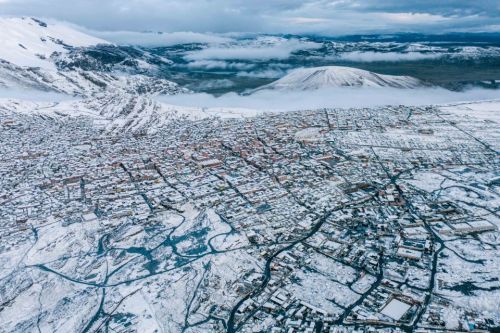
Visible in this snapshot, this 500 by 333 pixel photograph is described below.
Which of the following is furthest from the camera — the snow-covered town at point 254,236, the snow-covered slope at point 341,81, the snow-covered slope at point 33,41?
the snow-covered slope at point 33,41

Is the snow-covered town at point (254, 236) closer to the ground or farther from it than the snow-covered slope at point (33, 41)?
closer to the ground

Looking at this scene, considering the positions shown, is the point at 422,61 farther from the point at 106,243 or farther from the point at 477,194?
the point at 106,243

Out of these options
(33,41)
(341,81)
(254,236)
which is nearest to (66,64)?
(33,41)

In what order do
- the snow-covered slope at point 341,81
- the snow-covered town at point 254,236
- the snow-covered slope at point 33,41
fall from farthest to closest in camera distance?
the snow-covered slope at point 33,41 → the snow-covered slope at point 341,81 → the snow-covered town at point 254,236

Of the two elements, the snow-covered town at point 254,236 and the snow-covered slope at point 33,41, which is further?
the snow-covered slope at point 33,41

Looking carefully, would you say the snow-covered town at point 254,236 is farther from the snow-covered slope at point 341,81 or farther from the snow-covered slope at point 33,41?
the snow-covered slope at point 33,41

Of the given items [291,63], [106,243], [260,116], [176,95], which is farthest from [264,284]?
[291,63]

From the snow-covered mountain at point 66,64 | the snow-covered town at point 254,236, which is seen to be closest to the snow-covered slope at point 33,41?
the snow-covered mountain at point 66,64
